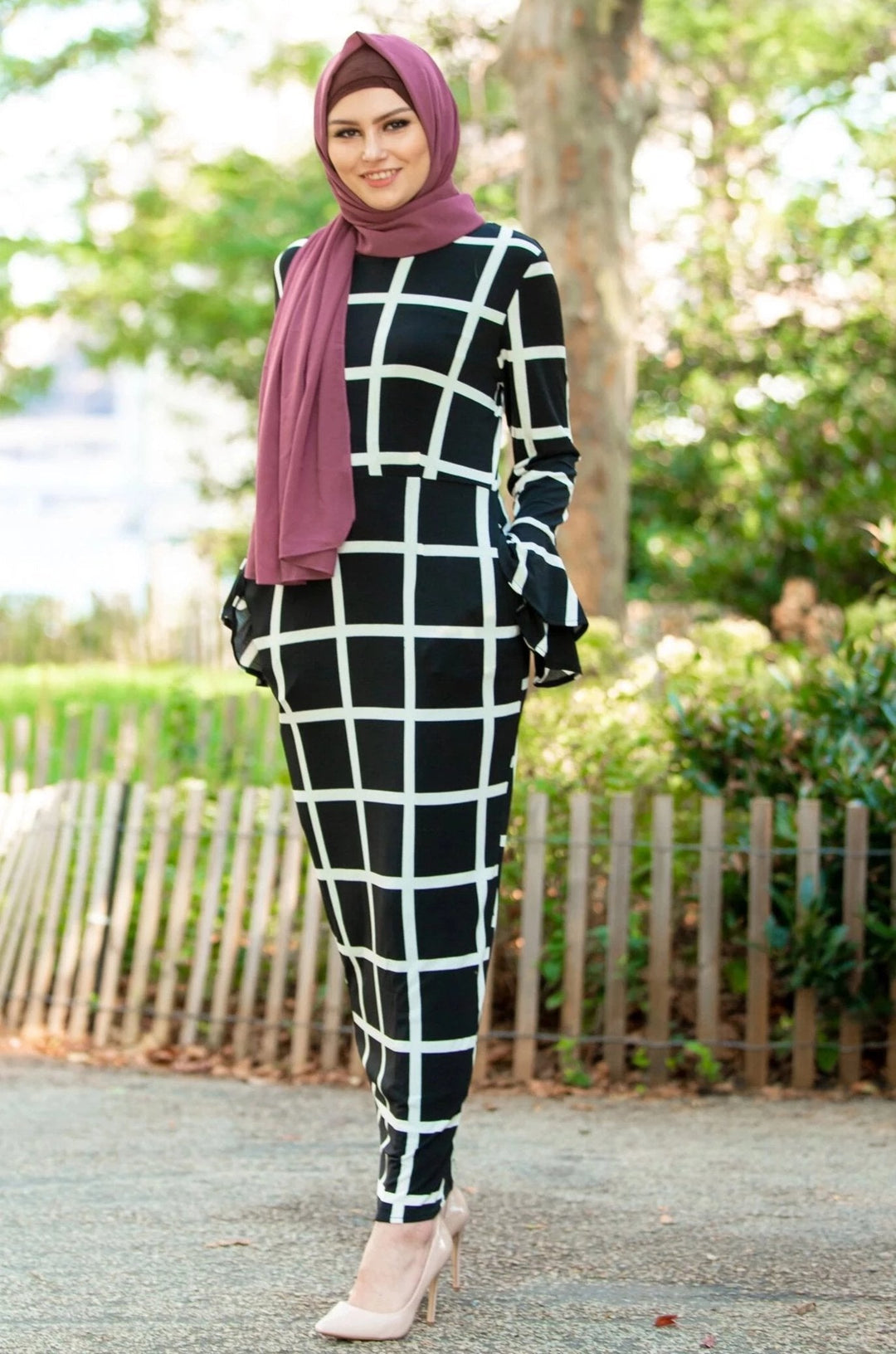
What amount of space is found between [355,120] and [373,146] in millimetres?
63

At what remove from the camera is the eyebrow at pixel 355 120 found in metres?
2.70

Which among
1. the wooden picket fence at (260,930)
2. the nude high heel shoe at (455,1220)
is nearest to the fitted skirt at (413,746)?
the nude high heel shoe at (455,1220)

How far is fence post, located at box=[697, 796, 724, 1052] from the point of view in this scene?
4.98 m

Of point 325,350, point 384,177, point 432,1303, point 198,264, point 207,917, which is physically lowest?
point 432,1303

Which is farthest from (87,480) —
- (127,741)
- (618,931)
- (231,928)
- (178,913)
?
(618,931)

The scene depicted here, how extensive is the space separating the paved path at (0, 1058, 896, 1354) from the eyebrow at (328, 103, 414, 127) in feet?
6.38

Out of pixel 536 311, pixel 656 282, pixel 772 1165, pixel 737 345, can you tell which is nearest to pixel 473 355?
pixel 536 311

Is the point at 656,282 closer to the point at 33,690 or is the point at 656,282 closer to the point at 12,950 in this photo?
the point at 33,690

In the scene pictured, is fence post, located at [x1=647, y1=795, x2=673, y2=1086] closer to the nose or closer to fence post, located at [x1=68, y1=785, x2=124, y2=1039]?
fence post, located at [x1=68, y1=785, x2=124, y2=1039]

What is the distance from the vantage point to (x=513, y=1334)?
2648 millimetres

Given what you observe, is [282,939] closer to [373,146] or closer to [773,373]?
[373,146]

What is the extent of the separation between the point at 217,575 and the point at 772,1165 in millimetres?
15029

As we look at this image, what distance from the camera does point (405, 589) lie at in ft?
8.69

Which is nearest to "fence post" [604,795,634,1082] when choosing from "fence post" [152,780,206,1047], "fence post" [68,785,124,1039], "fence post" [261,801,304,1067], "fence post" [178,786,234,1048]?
"fence post" [261,801,304,1067]
